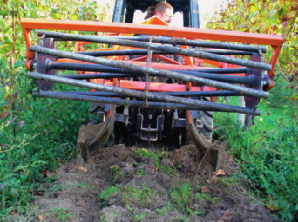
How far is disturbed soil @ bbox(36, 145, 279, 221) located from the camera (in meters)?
2.35

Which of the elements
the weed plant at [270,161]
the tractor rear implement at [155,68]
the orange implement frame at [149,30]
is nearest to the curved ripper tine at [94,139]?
the tractor rear implement at [155,68]

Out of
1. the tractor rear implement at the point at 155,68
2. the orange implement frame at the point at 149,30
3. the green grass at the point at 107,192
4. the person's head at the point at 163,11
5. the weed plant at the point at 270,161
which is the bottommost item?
the green grass at the point at 107,192

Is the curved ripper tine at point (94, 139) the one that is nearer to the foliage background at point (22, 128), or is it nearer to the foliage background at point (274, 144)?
the foliage background at point (22, 128)

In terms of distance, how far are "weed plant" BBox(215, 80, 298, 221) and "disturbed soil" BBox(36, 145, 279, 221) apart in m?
Result: 0.13

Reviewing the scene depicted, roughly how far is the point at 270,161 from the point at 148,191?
1.46 metres

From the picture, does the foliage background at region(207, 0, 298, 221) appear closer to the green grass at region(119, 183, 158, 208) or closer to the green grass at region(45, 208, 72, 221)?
the green grass at region(119, 183, 158, 208)

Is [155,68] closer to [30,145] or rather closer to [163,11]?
[30,145]

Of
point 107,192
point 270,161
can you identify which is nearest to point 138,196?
point 107,192

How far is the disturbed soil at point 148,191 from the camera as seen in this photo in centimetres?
235

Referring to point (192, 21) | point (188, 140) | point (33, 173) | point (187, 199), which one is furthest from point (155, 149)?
point (192, 21)

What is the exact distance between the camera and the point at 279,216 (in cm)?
243

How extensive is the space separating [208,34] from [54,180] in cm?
201

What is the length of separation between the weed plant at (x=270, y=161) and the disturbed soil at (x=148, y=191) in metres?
0.13

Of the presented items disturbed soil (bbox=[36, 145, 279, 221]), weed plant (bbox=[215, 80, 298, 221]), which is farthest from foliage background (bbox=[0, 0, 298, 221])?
disturbed soil (bbox=[36, 145, 279, 221])
